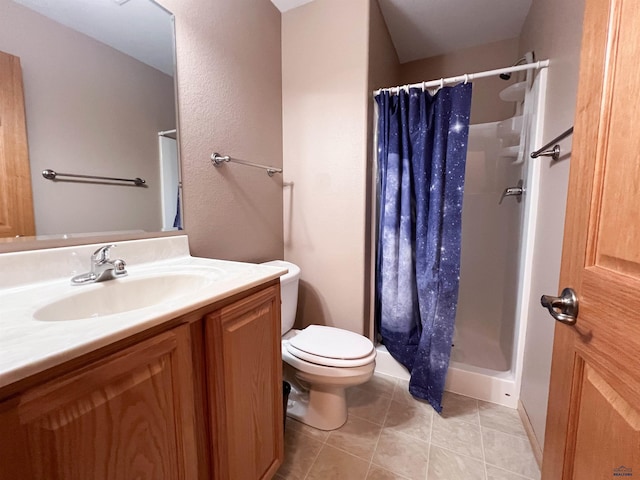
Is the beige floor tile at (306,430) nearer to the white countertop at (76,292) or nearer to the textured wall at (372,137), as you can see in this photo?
the textured wall at (372,137)

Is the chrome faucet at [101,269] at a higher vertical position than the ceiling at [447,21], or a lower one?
lower

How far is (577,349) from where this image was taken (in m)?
0.57

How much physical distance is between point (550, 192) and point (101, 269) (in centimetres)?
180

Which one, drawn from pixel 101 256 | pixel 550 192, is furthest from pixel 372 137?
pixel 101 256

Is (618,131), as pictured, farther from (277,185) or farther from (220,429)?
(277,185)

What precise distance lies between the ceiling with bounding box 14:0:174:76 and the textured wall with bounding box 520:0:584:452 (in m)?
1.58

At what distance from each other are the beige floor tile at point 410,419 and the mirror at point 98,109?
145cm

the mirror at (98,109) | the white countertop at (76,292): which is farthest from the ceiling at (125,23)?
the white countertop at (76,292)

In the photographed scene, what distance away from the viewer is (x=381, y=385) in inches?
67.4

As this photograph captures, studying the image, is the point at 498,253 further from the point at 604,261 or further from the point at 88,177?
the point at 88,177

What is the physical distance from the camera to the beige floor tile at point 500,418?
136 centimetres

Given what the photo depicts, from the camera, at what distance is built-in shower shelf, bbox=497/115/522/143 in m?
1.68

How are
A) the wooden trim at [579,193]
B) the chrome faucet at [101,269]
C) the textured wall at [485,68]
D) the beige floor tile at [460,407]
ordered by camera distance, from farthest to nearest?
the textured wall at [485,68] < the beige floor tile at [460,407] < the chrome faucet at [101,269] < the wooden trim at [579,193]

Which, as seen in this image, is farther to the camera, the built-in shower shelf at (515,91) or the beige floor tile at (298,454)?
the built-in shower shelf at (515,91)
